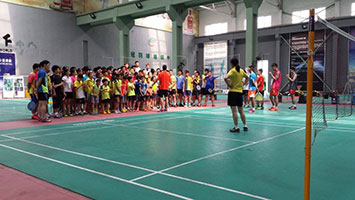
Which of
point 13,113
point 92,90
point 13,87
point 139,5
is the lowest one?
point 13,113

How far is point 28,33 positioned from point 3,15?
2042 millimetres

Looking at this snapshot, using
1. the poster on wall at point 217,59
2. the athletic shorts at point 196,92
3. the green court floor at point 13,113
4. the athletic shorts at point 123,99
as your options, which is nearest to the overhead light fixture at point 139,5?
the athletic shorts at point 196,92

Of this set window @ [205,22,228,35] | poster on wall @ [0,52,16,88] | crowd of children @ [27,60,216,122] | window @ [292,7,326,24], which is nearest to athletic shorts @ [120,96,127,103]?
crowd of children @ [27,60,216,122]

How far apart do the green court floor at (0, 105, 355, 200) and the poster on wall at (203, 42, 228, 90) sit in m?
23.4

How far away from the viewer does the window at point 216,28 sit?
34.3 meters

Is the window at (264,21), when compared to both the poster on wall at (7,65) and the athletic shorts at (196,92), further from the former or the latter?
the poster on wall at (7,65)

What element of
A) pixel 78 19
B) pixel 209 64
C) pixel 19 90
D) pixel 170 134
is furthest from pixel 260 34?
pixel 170 134

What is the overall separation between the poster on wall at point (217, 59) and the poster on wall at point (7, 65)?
753 inches

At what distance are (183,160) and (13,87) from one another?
21.3 meters

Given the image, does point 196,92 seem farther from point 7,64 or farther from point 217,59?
point 217,59

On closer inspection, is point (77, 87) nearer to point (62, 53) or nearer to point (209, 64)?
point (62, 53)

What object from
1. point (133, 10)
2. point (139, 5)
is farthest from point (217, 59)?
point (139, 5)

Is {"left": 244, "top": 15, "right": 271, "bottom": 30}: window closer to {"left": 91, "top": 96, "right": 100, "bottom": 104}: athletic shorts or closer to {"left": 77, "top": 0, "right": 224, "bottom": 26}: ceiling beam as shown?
{"left": 77, "top": 0, "right": 224, "bottom": 26}: ceiling beam

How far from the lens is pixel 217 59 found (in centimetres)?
3338
